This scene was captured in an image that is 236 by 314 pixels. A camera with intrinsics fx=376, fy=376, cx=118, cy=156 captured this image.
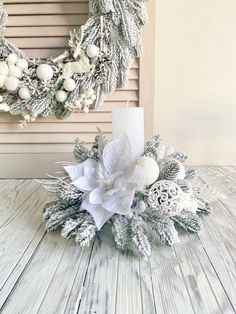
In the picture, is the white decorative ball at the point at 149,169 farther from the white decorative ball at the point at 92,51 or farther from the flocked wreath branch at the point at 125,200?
the white decorative ball at the point at 92,51

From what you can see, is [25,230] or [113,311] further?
[25,230]

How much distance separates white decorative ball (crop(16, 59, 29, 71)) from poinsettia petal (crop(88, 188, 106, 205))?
1.23 feet

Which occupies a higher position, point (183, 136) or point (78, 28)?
point (78, 28)

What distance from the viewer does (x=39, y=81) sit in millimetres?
830

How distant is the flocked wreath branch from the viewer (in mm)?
553

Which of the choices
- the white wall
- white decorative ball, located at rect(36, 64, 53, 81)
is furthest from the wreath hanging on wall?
the white wall

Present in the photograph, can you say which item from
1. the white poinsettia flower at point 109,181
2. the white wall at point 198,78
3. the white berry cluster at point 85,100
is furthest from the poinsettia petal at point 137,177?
the white wall at point 198,78

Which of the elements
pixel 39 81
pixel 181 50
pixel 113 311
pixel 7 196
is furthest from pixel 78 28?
pixel 113 311

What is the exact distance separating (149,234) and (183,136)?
1.76ft

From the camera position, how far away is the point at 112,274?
19.3 inches

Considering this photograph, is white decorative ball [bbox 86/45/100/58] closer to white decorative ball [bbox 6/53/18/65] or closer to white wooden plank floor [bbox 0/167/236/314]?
white decorative ball [bbox 6/53/18/65]

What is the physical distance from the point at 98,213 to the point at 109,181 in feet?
0.21

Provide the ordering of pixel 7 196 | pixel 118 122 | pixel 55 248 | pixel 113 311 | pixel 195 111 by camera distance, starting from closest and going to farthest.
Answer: pixel 113 311
pixel 55 248
pixel 118 122
pixel 7 196
pixel 195 111

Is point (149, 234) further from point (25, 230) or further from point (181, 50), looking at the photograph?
point (181, 50)
